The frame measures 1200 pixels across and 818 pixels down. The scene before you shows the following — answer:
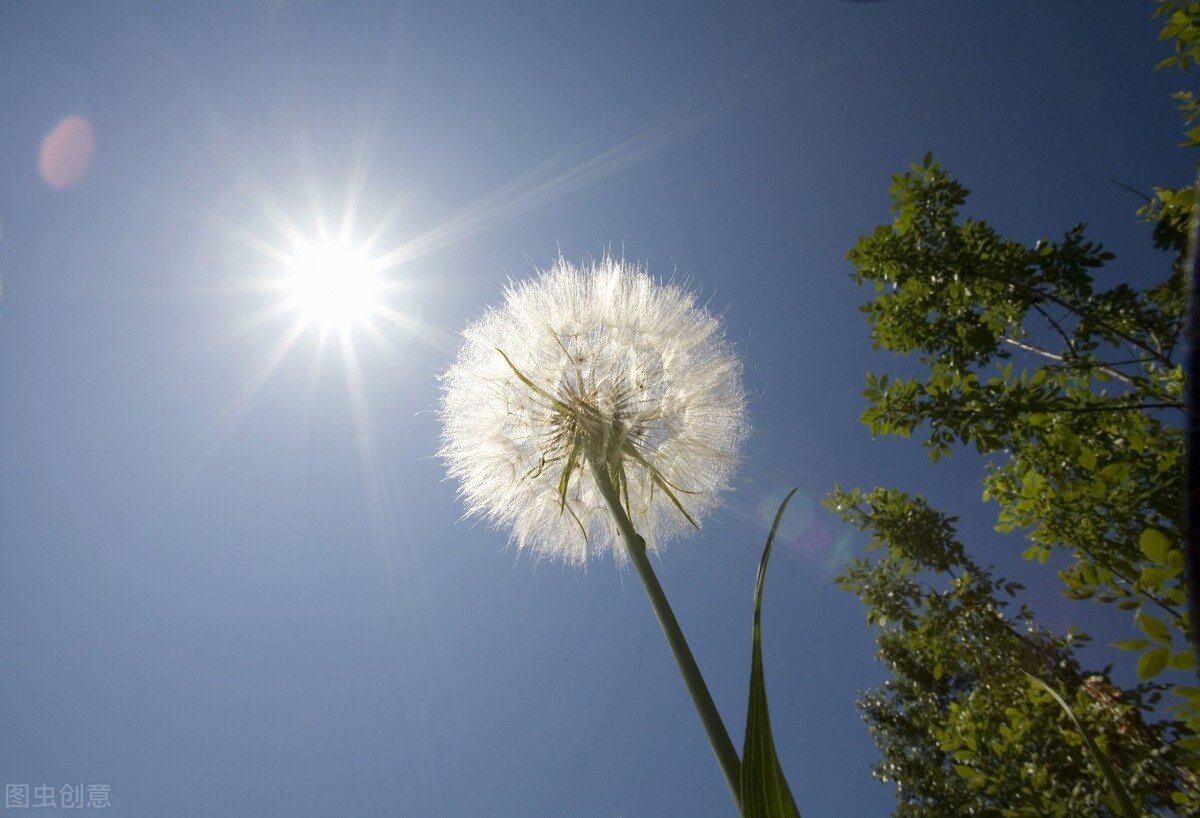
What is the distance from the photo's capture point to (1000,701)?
3865mm

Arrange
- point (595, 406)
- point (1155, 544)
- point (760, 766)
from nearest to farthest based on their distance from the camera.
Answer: point (760, 766) → point (1155, 544) → point (595, 406)

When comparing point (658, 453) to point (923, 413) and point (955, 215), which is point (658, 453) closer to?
point (923, 413)

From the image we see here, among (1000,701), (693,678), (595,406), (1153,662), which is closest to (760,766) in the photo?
(693,678)

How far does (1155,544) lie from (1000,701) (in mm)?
3286

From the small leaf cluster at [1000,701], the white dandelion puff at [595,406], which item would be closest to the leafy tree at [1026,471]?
the small leaf cluster at [1000,701]

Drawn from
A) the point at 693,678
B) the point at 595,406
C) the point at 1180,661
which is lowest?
the point at 1180,661

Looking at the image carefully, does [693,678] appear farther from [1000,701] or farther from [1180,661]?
[1000,701]

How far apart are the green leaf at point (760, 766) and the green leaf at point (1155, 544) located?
869 mm

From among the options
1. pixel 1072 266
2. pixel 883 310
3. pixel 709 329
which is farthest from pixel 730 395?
pixel 1072 266

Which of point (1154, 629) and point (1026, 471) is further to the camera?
point (1026, 471)

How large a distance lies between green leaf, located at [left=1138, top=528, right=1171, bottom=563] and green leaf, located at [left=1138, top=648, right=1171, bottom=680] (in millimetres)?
195

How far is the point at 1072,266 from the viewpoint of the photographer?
439 cm

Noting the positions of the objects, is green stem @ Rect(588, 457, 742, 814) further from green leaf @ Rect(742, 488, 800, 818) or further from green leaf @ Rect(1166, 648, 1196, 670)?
green leaf @ Rect(1166, 648, 1196, 670)

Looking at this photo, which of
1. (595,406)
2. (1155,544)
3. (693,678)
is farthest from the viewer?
(595,406)
